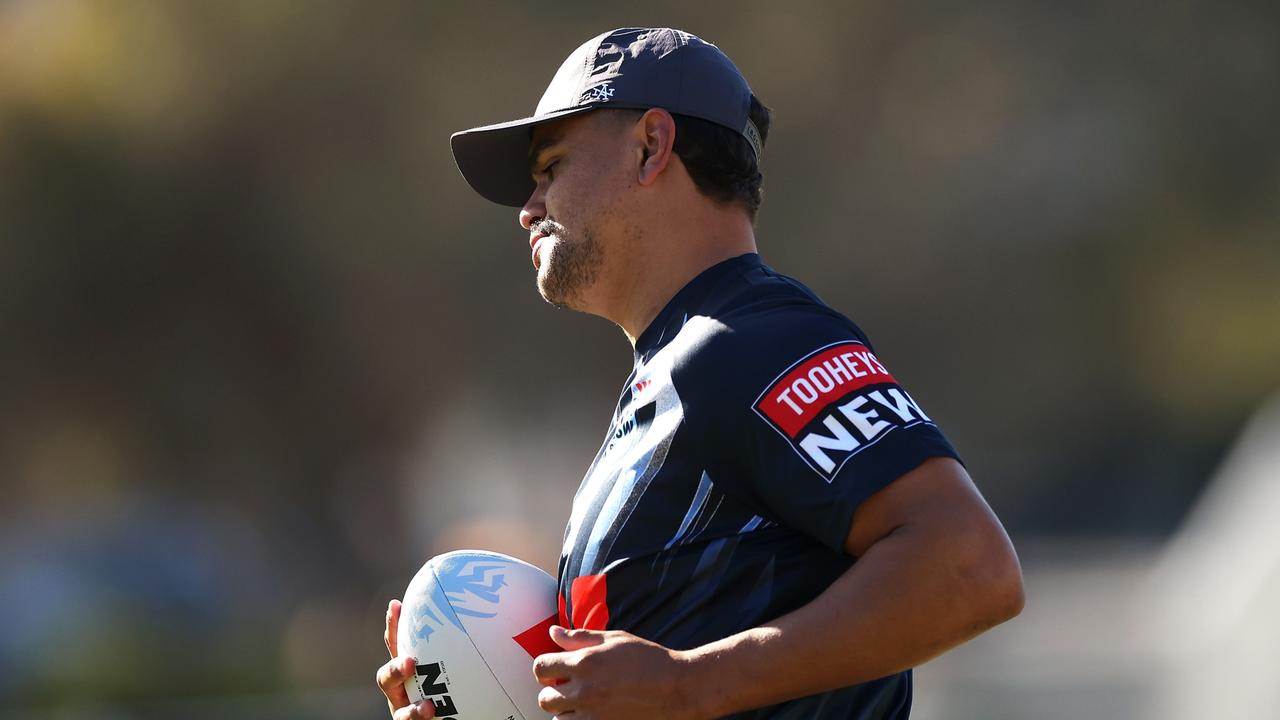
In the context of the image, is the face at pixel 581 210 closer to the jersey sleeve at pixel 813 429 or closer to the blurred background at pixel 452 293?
the jersey sleeve at pixel 813 429

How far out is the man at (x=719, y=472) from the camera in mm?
1746

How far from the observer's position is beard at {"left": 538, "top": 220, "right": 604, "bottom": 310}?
2.38m

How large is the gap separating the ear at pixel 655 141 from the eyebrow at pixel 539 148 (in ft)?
0.60

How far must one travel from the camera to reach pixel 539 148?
98.3 inches

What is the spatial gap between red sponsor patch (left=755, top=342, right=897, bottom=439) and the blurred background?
11.6m

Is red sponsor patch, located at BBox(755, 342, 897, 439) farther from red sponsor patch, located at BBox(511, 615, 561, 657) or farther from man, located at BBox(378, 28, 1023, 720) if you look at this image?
red sponsor patch, located at BBox(511, 615, 561, 657)

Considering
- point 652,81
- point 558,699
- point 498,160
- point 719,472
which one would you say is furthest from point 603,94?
point 558,699

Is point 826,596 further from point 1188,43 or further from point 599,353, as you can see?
point 1188,43

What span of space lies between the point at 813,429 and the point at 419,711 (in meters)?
0.89

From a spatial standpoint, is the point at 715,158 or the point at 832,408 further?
the point at 715,158

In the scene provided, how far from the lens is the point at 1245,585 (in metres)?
8.61

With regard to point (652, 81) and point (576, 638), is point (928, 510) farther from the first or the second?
point (652, 81)

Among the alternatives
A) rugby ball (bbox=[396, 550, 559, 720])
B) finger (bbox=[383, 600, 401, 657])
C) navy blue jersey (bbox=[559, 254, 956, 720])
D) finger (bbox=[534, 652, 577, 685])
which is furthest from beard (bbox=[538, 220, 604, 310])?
finger (bbox=[534, 652, 577, 685])

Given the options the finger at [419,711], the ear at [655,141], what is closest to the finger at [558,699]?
the finger at [419,711]
